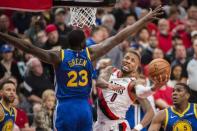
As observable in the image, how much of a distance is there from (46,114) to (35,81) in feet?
5.13

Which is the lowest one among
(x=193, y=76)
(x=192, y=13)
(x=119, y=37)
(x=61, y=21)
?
(x=193, y=76)

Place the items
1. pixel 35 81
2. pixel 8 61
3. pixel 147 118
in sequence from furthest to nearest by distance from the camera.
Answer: pixel 8 61 < pixel 35 81 < pixel 147 118

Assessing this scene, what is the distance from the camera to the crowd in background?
51.8 feet

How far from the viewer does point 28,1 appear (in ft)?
37.6

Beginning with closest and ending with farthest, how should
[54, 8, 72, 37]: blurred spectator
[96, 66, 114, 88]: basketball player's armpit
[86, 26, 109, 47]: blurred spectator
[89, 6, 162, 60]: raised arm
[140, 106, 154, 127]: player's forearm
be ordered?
[89, 6, 162, 60]: raised arm
[96, 66, 114, 88]: basketball player's armpit
[140, 106, 154, 127]: player's forearm
[86, 26, 109, 47]: blurred spectator
[54, 8, 72, 37]: blurred spectator

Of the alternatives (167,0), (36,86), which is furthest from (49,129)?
(167,0)

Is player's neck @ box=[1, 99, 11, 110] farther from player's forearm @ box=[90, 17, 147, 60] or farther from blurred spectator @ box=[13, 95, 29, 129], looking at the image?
player's forearm @ box=[90, 17, 147, 60]

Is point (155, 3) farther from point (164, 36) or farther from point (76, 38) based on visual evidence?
point (76, 38)

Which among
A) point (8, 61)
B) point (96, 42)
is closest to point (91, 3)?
point (8, 61)

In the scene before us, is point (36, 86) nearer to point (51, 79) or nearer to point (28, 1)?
point (51, 79)

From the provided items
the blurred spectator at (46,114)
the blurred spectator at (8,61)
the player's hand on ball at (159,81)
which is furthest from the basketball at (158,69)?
the blurred spectator at (8,61)

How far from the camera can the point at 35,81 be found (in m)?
16.2

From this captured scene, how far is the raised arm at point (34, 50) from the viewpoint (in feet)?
34.8

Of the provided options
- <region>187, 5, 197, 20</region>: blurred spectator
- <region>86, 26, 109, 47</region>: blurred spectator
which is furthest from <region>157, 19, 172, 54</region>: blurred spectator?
<region>86, 26, 109, 47</region>: blurred spectator
